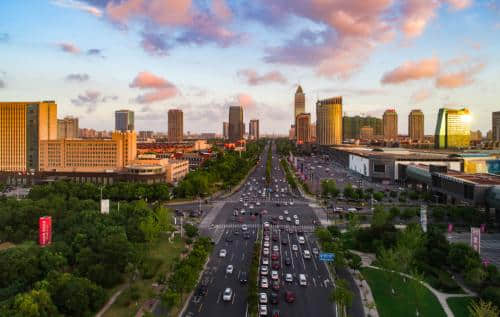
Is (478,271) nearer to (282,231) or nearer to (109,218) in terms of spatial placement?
(282,231)

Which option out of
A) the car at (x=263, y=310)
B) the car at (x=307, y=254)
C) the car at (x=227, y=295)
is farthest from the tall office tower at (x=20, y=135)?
the car at (x=263, y=310)

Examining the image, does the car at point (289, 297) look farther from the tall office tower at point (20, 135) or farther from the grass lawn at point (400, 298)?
the tall office tower at point (20, 135)

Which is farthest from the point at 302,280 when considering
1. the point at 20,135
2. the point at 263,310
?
the point at 20,135

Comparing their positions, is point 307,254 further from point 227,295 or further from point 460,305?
point 460,305

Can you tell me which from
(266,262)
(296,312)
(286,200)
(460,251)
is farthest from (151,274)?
(286,200)

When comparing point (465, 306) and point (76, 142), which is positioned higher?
point (76, 142)

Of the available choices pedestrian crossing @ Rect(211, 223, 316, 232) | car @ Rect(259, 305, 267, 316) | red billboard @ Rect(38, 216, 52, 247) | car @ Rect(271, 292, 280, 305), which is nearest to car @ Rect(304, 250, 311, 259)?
car @ Rect(271, 292, 280, 305)
